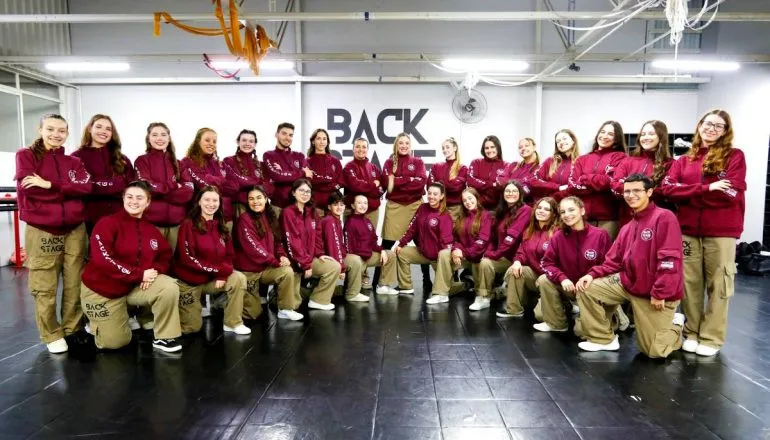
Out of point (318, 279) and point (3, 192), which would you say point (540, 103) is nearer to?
point (318, 279)

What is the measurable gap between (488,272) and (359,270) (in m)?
1.30

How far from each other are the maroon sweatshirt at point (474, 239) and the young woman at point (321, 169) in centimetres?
152

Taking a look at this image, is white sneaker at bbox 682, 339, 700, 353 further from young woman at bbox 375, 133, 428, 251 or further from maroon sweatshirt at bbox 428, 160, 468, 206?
young woman at bbox 375, 133, 428, 251

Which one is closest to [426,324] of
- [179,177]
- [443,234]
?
[443,234]

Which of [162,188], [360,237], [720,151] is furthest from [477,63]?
[162,188]

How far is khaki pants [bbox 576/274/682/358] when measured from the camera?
10.0ft

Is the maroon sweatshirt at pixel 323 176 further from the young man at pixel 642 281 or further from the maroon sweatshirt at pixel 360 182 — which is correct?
the young man at pixel 642 281

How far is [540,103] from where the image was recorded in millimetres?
8297

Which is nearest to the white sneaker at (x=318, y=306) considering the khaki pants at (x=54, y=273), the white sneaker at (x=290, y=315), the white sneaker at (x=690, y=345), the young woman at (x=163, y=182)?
the white sneaker at (x=290, y=315)

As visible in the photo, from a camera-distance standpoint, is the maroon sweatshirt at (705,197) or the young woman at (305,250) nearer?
the maroon sweatshirt at (705,197)

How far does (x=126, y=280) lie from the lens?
312 centimetres

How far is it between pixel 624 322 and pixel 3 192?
743cm

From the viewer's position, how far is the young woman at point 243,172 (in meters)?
4.30

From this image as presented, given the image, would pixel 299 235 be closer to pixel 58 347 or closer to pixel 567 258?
pixel 58 347
